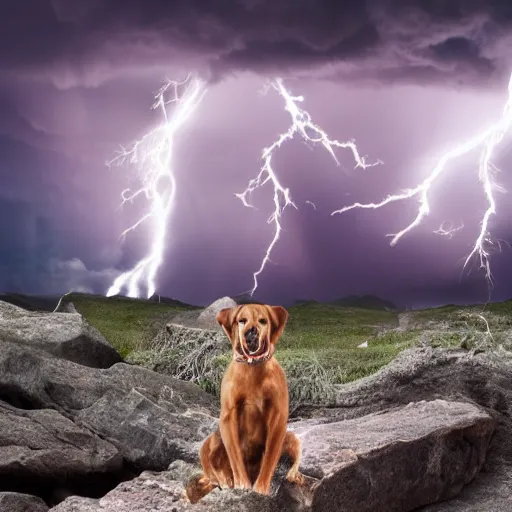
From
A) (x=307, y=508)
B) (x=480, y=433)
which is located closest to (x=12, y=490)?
(x=307, y=508)

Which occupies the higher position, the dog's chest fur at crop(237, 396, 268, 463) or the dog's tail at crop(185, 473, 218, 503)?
the dog's chest fur at crop(237, 396, 268, 463)

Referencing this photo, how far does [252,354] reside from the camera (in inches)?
175

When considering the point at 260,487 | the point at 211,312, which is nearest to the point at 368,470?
the point at 260,487

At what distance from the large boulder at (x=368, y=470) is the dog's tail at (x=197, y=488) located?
60 mm

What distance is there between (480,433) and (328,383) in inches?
74.4

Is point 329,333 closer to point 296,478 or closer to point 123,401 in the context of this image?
point 123,401

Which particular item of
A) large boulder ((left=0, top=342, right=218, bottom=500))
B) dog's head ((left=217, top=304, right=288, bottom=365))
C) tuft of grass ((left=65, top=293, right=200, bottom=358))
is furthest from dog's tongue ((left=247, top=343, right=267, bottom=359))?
tuft of grass ((left=65, top=293, right=200, bottom=358))

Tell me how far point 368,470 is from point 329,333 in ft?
22.5

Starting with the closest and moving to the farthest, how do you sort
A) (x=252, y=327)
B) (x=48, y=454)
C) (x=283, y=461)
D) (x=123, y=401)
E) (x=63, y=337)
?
(x=252, y=327)
(x=283, y=461)
(x=48, y=454)
(x=123, y=401)
(x=63, y=337)

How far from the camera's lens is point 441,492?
24.6 ft

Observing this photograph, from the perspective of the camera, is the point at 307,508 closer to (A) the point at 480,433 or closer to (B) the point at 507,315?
(A) the point at 480,433

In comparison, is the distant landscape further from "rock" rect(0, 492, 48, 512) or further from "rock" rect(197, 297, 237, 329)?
"rock" rect(0, 492, 48, 512)

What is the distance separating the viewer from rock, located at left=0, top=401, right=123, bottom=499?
7.07 meters

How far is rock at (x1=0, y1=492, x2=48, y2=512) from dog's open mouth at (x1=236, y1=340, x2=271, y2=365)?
3154mm
